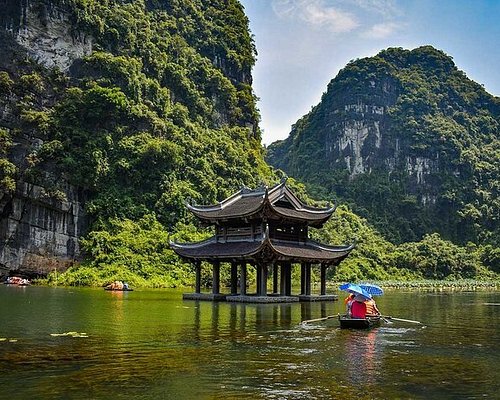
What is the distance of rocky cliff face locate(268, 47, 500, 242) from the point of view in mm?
121000

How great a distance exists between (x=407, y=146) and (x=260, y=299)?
104 meters

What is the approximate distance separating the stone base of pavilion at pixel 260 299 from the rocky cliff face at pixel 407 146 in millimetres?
84484

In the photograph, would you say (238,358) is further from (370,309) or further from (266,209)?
(266,209)

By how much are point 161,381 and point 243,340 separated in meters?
6.08

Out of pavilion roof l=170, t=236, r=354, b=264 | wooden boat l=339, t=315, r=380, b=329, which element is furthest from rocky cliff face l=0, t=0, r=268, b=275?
wooden boat l=339, t=315, r=380, b=329

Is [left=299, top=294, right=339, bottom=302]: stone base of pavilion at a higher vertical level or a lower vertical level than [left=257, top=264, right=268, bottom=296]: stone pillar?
lower

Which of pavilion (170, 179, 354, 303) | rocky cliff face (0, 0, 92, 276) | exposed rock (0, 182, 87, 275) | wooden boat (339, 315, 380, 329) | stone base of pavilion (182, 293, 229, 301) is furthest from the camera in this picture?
rocky cliff face (0, 0, 92, 276)

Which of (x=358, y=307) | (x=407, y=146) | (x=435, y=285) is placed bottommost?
(x=435, y=285)

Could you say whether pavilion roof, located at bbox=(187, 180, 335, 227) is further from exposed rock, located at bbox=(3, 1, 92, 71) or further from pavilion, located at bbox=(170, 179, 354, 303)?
exposed rock, located at bbox=(3, 1, 92, 71)

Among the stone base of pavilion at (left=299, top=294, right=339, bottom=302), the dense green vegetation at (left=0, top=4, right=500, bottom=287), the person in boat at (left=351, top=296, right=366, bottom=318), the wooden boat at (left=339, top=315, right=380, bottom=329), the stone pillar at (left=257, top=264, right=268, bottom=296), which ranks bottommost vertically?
the wooden boat at (left=339, top=315, right=380, bottom=329)

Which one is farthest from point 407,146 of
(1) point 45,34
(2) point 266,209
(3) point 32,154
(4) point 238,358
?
(4) point 238,358

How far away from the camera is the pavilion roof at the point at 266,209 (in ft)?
106

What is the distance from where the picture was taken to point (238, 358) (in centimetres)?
1359

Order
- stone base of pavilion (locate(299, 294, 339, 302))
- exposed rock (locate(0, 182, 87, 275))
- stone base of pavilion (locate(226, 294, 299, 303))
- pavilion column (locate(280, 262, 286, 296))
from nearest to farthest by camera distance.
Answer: stone base of pavilion (locate(226, 294, 299, 303)) < stone base of pavilion (locate(299, 294, 339, 302)) < pavilion column (locate(280, 262, 286, 296)) < exposed rock (locate(0, 182, 87, 275))
